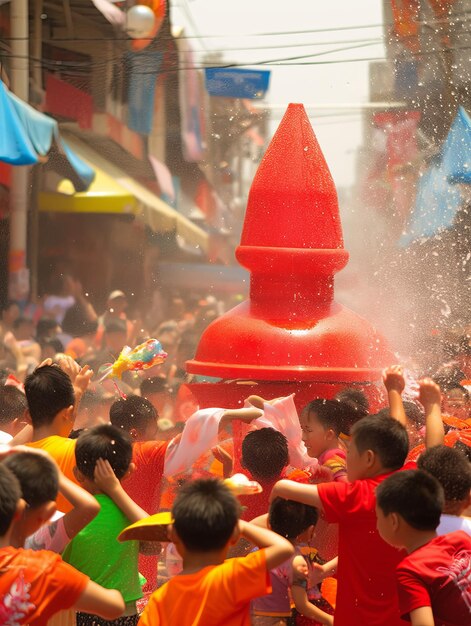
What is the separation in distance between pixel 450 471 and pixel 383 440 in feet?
0.82

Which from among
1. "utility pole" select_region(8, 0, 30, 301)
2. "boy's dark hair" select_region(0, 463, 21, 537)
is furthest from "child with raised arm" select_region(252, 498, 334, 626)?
"utility pole" select_region(8, 0, 30, 301)

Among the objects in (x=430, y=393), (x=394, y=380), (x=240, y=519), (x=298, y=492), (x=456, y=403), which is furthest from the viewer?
(x=456, y=403)

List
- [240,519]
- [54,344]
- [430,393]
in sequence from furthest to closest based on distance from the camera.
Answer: [54,344], [430,393], [240,519]

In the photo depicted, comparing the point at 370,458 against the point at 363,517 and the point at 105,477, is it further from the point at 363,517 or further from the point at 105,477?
the point at 105,477

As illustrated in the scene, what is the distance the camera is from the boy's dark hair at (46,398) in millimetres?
4676

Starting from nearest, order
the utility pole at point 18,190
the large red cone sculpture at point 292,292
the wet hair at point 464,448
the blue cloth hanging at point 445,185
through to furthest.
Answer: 1. the wet hair at point 464,448
2. the large red cone sculpture at point 292,292
3. the blue cloth hanging at point 445,185
4. the utility pole at point 18,190

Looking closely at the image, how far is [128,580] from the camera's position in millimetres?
4098

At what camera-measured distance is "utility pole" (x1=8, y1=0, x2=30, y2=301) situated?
→ 14.5 metres

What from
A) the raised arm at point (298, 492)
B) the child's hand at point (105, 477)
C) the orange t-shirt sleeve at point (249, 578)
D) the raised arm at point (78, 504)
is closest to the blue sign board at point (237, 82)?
the child's hand at point (105, 477)

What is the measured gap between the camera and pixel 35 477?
3.51m

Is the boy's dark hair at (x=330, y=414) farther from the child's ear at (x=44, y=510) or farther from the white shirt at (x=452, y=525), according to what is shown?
the child's ear at (x=44, y=510)

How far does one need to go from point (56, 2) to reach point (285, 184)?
44.4 feet

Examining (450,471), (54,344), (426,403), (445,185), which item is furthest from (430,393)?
(445,185)

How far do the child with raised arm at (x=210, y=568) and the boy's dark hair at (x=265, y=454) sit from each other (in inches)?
56.7
